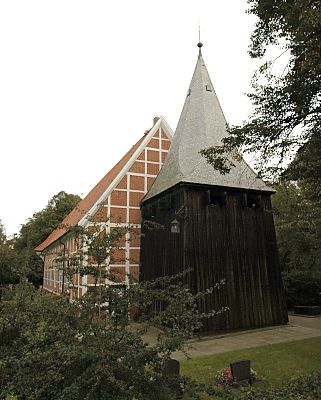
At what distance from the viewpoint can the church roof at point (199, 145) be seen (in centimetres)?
1305

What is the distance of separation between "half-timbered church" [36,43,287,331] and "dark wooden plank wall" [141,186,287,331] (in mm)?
34

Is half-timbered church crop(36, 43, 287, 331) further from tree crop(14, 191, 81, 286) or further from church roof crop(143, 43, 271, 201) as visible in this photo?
tree crop(14, 191, 81, 286)

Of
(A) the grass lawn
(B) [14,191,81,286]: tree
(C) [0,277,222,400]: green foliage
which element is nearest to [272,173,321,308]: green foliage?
(A) the grass lawn

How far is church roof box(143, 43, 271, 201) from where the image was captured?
13047 mm

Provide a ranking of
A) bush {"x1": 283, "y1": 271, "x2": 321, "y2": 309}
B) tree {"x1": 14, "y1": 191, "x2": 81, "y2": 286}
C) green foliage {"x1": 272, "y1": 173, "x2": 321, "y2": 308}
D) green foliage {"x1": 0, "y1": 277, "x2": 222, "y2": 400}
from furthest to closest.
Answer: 1. tree {"x1": 14, "y1": 191, "x2": 81, "y2": 286}
2. bush {"x1": 283, "y1": 271, "x2": 321, "y2": 309}
3. green foliage {"x1": 272, "y1": 173, "x2": 321, "y2": 308}
4. green foliage {"x1": 0, "y1": 277, "x2": 222, "y2": 400}

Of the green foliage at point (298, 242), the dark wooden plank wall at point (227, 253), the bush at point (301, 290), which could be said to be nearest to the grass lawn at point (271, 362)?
the dark wooden plank wall at point (227, 253)

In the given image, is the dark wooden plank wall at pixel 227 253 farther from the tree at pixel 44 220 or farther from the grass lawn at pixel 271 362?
the tree at pixel 44 220

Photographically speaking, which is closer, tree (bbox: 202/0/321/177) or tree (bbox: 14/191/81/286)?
tree (bbox: 202/0/321/177)

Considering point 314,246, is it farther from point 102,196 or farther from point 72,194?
point 72,194

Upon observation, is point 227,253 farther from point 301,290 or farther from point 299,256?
point 301,290

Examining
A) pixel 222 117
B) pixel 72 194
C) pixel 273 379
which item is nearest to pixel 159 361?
pixel 273 379

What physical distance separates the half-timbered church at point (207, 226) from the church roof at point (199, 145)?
0.14 feet

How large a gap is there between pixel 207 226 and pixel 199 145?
377cm

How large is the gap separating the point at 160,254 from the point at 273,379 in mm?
7133
